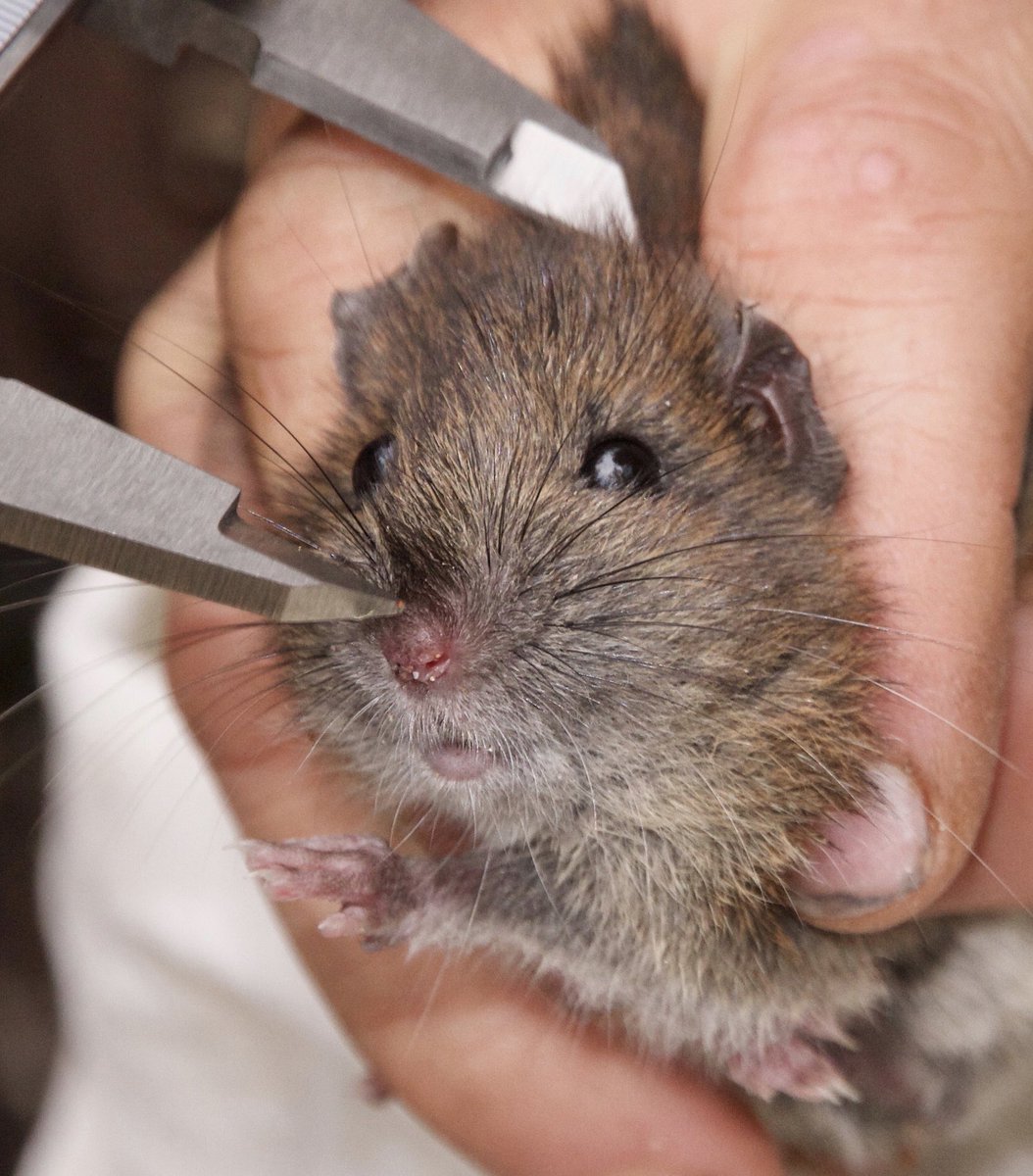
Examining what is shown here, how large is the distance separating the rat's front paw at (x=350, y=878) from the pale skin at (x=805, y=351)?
0.24m

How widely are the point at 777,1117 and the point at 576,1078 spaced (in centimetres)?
50

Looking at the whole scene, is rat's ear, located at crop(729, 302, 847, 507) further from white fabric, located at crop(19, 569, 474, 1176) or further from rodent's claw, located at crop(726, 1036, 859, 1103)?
white fabric, located at crop(19, 569, 474, 1176)

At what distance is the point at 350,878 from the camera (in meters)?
2.13

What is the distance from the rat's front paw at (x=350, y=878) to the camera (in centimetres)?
207

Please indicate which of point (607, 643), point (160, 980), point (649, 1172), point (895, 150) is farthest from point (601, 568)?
point (160, 980)

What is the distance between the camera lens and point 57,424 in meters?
1.46

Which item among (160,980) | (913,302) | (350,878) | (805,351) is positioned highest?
(913,302)

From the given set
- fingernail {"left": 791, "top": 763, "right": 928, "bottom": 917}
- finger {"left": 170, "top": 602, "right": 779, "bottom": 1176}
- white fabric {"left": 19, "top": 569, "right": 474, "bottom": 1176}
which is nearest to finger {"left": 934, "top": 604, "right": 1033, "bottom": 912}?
fingernail {"left": 791, "top": 763, "right": 928, "bottom": 917}

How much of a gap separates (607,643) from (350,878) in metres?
0.71

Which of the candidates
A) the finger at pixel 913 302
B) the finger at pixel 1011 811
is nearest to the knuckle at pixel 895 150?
the finger at pixel 913 302

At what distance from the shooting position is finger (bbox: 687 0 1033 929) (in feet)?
6.51

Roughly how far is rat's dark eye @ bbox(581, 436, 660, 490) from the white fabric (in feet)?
5.50

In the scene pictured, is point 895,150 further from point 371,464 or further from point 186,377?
point 186,377

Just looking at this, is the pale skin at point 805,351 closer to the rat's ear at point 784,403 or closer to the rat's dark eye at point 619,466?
the rat's ear at point 784,403
